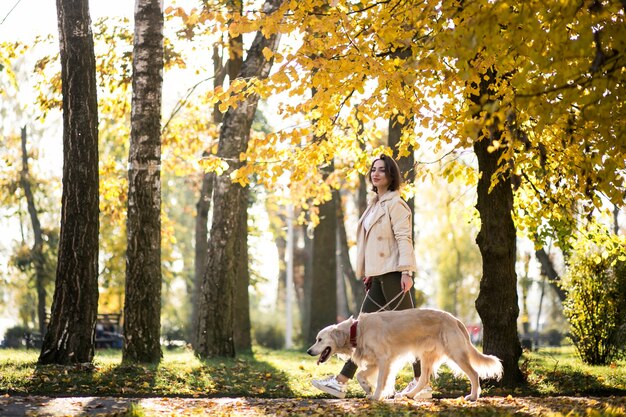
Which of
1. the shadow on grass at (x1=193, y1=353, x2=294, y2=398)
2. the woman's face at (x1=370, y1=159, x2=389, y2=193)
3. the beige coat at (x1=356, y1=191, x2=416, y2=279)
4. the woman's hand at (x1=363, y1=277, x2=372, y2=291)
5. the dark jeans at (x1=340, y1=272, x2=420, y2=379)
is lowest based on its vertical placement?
the shadow on grass at (x1=193, y1=353, x2=294, y2=398)

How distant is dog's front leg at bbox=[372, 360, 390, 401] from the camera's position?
828 cm

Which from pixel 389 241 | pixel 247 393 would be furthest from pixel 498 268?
pixel 247 393

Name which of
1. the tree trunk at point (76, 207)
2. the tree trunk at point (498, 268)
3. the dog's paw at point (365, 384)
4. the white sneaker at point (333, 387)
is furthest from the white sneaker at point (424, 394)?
the tree trunk at point (76, 207)

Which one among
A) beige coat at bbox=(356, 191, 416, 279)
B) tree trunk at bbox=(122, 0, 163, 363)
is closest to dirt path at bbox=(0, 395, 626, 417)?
beige coat at bbox=(356, 191, 416, 279)

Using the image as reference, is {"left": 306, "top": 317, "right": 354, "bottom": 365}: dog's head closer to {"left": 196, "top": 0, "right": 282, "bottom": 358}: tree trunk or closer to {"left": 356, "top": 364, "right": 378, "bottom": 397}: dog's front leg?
{"left": 356, "top": 364, "right": 378, "bottom": 397}: dog's front leg

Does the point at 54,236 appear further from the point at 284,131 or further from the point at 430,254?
the point at 284,131

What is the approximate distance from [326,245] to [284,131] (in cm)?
1204

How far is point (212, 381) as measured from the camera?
1061 centimetres

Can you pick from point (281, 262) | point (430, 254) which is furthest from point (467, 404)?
point (430, 254)

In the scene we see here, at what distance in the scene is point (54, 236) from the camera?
3575 centimetres

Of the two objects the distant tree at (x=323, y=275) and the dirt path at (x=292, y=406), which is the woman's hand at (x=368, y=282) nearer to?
the dirt path at (x=292, y=406)

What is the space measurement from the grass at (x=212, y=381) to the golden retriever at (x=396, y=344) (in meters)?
1.50

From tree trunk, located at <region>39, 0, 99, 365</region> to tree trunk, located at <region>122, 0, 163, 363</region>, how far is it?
0.61 metres

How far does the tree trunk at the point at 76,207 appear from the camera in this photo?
11.2 metres
